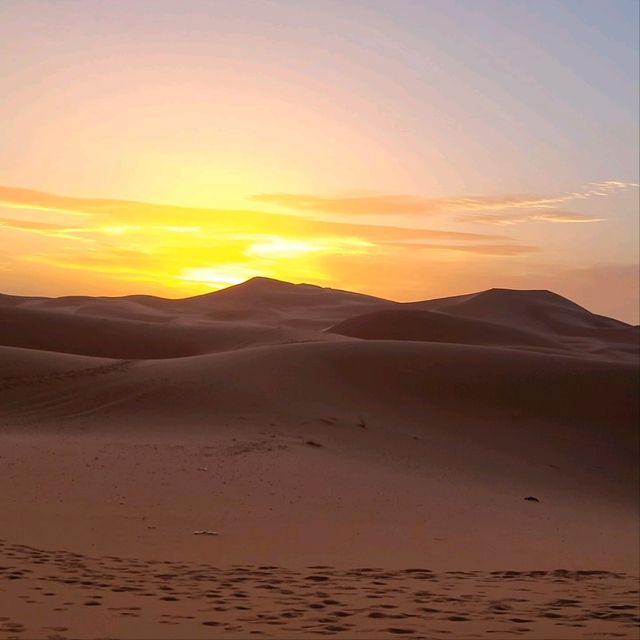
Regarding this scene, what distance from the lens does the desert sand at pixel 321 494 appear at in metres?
6.98

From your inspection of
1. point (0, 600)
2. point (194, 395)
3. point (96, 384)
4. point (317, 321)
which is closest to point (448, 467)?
point (194, 395)

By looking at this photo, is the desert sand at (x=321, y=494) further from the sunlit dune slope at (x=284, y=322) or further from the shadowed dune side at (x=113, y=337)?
the sunlit dune slope at (x=284, y=322)

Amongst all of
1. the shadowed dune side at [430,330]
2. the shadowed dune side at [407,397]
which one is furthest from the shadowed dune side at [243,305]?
the shadowed dune side at [407,397]

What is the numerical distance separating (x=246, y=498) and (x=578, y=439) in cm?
1062

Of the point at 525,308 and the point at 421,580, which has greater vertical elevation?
the point at 525,308

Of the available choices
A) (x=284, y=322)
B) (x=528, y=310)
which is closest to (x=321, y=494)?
(x=284, y=322)

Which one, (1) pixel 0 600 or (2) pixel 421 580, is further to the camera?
(2) pixel 421 580

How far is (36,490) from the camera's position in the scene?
11.6 m

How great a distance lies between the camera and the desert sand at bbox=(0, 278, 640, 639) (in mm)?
6977

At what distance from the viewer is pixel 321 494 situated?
1241 centimetres

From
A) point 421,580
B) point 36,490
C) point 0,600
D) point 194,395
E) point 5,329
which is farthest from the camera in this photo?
point 5,329

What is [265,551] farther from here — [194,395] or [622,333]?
[622,333]

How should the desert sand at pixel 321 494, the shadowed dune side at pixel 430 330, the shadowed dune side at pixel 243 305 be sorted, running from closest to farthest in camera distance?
the desert sand at pixel 321 494
the shadowed dune side at pixel 430 330
the shadowed dune side at pixel 243 305

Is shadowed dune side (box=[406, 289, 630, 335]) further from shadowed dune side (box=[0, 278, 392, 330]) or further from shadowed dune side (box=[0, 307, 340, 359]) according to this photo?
shadowed dune side (box=[0, 307, 340, 359])
